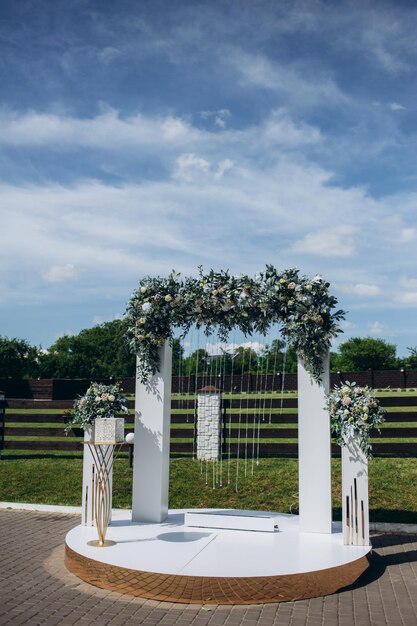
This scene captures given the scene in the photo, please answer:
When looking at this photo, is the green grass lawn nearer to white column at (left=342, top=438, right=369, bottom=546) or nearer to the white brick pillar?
the white brick pillar

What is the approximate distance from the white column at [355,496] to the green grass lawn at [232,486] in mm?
2108

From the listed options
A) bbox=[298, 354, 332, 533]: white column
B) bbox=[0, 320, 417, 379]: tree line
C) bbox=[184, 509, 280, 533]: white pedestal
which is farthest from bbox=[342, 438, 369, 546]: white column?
bbox=[0, 320, 417, 379]: tree line

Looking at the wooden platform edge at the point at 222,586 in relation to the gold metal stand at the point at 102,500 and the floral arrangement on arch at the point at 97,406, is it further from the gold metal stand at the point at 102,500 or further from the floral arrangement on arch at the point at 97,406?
the floral arrangement on arch at the point at 97,406

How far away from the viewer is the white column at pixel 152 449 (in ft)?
25.6

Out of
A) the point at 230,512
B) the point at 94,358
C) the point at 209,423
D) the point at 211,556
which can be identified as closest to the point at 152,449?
the point at 230,512

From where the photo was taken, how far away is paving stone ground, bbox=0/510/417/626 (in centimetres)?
513

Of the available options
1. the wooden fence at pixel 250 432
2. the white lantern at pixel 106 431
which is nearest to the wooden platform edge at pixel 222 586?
the white lantern at pixel 106 431

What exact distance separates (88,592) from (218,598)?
4.27ft

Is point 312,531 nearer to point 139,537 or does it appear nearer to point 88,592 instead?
point 139,537

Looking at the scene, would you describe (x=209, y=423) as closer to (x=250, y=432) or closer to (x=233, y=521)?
(x=250, y=432)

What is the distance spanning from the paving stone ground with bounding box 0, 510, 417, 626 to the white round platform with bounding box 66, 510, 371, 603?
15 cm

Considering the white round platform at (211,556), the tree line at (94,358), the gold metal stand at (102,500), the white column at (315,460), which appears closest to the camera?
the white round platform at (211,556)

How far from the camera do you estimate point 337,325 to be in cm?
739

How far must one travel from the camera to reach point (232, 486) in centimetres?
1045
